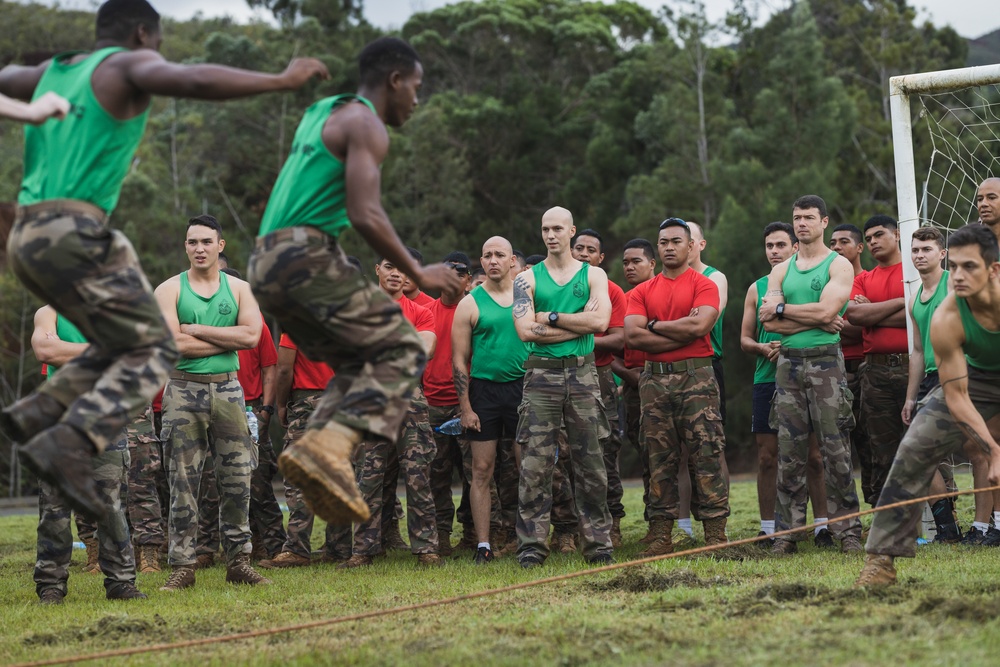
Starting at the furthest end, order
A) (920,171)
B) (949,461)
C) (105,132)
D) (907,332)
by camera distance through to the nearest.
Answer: (920,171)
(949,461)
(907,332)
(105,132)

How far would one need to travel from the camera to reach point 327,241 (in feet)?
19.4

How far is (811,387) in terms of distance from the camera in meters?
9.17

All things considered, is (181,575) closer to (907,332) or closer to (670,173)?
(907,332)

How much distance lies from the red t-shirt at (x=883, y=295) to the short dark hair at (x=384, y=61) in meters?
5.61

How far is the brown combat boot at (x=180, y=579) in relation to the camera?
855 centimetres

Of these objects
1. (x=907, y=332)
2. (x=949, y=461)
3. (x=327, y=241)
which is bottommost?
(x=949, y=461)

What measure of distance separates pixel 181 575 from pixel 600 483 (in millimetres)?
3394

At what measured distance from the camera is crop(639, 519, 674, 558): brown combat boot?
9.47 m

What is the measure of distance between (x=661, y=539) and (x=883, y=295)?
3.27m

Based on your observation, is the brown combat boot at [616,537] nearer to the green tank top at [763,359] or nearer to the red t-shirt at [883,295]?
the green tank top at [763,359]

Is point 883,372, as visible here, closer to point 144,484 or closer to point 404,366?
point 404,366

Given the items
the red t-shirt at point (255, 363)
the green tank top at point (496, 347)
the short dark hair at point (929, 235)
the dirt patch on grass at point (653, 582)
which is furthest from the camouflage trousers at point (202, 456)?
the short dark hair at point (929, 235)

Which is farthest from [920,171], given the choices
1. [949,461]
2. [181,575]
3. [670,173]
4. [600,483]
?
[181,575]

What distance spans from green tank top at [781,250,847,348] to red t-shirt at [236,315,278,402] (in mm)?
4879
